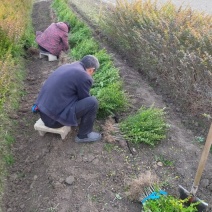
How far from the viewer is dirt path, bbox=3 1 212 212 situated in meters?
3.27

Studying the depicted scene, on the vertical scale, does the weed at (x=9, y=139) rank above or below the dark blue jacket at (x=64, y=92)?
below

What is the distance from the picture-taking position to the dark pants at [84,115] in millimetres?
3758

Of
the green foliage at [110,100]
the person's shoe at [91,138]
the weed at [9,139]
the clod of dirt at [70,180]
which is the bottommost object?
the weed at [9,139]

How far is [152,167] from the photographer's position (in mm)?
3717

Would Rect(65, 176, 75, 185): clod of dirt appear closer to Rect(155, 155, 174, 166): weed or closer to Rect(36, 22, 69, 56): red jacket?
Rect(155, 155, 174, 166): weed

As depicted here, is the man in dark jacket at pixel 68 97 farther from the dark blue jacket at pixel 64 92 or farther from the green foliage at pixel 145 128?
the green foliage at pixel 145 128

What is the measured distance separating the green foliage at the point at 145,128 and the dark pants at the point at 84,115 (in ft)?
1.79

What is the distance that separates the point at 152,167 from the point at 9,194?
75.9 inches

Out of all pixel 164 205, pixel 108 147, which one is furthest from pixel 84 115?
pixel 164 205

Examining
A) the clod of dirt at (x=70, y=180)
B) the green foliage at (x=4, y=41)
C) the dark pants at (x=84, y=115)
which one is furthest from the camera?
the green foliage at (x=4, y=41)

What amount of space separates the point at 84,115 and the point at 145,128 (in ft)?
3.02

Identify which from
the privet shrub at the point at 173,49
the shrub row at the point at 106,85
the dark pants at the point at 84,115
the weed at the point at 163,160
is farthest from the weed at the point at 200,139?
the dark pants at the point at 84,115

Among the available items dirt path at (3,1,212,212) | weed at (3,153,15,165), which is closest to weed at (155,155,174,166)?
dirt path at (3,1,212,212)

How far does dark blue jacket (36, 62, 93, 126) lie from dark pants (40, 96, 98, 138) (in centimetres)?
10
